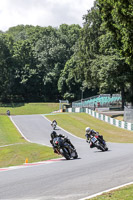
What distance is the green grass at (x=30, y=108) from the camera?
8350 cm

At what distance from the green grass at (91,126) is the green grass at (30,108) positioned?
1079 inches

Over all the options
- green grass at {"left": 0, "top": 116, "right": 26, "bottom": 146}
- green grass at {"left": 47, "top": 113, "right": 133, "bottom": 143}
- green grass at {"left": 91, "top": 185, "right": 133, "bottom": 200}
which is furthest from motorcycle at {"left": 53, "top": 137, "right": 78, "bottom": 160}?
green grass at {"left": 47, "top": 113, "right": 133, "bottom": 143}

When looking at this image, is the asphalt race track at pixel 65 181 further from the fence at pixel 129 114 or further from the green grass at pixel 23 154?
the fence at pixel 129 114

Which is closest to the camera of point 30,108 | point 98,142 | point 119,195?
point 119,195

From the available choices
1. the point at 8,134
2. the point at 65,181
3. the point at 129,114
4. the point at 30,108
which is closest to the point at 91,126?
the point at 129,114

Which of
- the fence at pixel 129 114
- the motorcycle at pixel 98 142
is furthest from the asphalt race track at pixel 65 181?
the fence at pixel 129 114

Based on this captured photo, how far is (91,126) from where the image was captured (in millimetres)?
48156

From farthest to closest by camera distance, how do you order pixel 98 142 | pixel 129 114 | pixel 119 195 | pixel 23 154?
pixel 129 114, pixel 23 154, pixel 98 142, pixel 119 195

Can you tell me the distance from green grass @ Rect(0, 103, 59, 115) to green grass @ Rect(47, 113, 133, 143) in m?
27.4

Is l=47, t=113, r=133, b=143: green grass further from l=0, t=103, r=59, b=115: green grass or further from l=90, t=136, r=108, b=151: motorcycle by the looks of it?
l=0, t=103, r=59, b=115: green grass

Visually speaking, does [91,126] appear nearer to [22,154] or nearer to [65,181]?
[22,154]

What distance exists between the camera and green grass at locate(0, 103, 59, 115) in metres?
83.5

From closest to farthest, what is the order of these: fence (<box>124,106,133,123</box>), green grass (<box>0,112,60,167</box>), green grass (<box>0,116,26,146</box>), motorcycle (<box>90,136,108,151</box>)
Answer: motorcycle (<box>90,136,108,151</box>) < green grass (<box>0,112,60,167</box>) < green grass (<box>0,116,26,146</box>) < fence (<box>124,106,133,123</box>)

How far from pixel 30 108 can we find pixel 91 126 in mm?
40365
